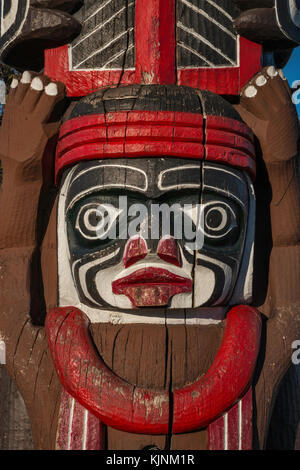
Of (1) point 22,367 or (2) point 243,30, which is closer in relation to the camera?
(1) point 22,367

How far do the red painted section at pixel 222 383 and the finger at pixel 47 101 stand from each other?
54.5 inches

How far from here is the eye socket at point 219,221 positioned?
112 inches

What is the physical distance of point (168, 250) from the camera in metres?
2.73

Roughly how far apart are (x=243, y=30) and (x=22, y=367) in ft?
6.60

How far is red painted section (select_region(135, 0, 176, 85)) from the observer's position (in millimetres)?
3111

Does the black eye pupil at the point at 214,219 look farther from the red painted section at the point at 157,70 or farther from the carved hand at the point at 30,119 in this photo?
the carved hand at the point at 30,119

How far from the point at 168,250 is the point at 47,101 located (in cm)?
103

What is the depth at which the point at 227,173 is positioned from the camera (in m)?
2.91

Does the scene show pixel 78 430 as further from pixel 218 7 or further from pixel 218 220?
pixel 218 7

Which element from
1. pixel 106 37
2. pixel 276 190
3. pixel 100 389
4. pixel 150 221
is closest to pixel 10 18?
pixel 106 37
